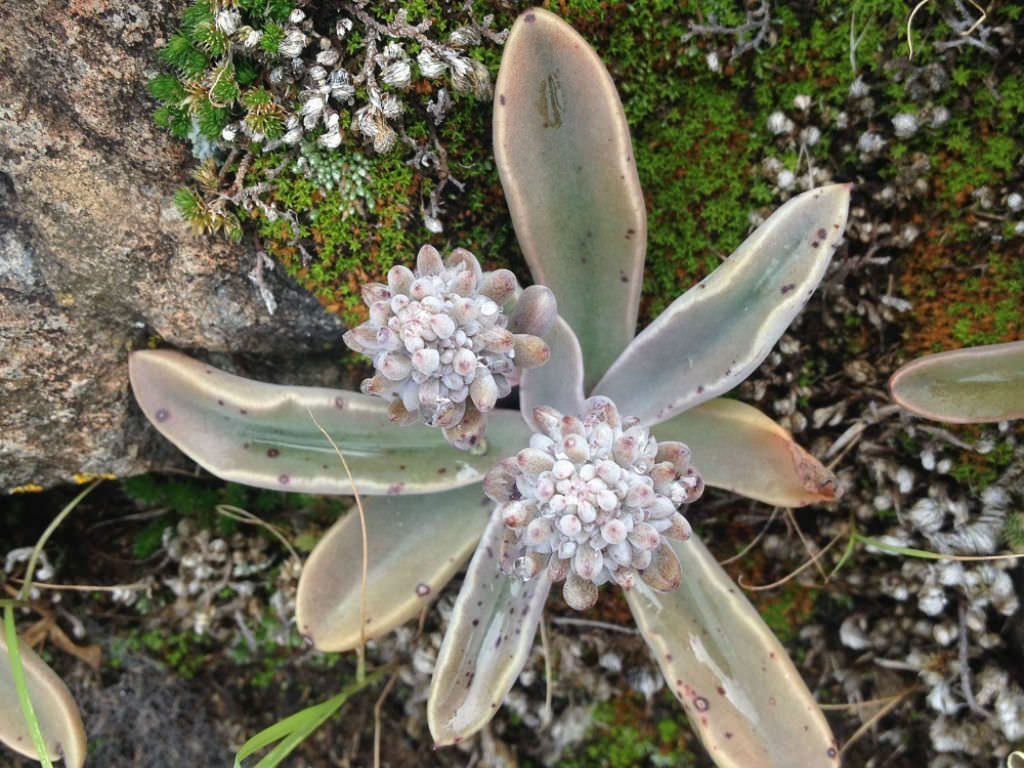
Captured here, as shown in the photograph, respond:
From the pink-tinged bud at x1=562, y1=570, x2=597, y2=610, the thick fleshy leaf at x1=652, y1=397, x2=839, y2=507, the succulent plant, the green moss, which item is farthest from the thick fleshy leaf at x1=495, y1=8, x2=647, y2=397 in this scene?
the green moss

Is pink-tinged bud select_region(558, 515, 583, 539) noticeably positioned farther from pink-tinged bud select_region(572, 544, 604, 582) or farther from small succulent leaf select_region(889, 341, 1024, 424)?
small succulent leaf select_region(889, 341, 1024, 424)

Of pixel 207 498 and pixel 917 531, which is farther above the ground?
pixel 917 531

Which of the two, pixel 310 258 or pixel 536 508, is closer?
pixel 536 508

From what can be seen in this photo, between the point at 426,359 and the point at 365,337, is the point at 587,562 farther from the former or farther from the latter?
the point at 365,337

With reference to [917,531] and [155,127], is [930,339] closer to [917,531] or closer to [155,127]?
[917,531]

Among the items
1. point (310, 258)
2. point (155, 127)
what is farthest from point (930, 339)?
point (155, 127)

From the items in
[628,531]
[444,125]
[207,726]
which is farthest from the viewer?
[207,726]

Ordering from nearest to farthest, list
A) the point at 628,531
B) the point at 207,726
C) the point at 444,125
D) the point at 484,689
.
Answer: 1. the point at 628,531
2. the point at 484,689
3. the point at 444,125
4. the point at 207,726
